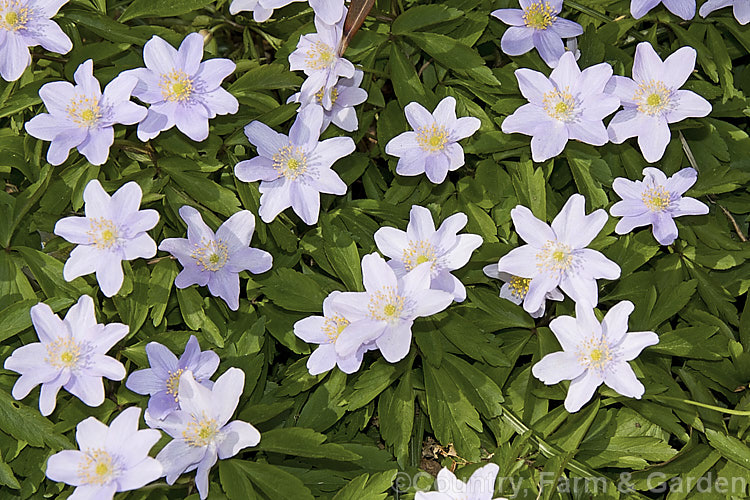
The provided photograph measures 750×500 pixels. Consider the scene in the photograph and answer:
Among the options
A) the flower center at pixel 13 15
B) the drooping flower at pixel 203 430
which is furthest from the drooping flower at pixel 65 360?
the flower center at pixel 13 15

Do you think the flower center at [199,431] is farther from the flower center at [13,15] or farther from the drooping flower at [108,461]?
the flower center at [13,15]

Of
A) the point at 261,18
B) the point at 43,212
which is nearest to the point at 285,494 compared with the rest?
the point at 43,212

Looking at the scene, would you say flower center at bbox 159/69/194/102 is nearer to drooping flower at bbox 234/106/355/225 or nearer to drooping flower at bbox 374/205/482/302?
drooping flower at bbox 234/106/355/225

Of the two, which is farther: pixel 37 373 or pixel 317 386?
pixel 317 386

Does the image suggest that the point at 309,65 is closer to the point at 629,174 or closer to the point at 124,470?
the point at 629,174

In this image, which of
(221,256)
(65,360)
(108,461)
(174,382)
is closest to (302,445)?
(174,382)

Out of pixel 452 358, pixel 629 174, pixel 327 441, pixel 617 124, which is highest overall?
pixel 617 124

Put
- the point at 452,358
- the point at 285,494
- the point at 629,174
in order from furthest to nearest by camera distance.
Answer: the point at 629,174, the point at 452,358, the point at 285,494

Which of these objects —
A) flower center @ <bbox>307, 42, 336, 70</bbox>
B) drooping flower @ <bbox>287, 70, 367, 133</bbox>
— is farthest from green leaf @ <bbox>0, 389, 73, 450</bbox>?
flower center @ <bbox>307, 42, 336, 70</bbox>
